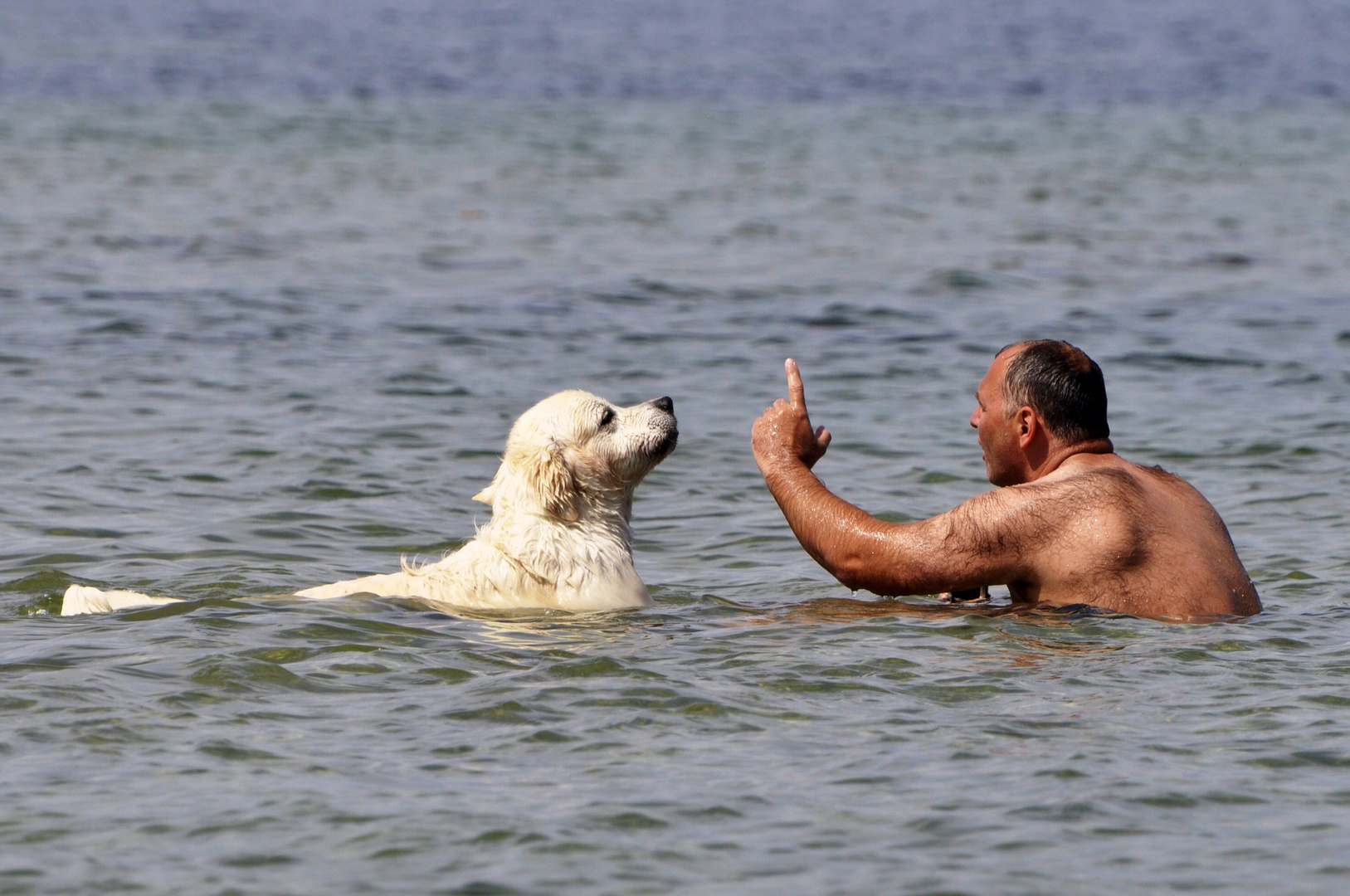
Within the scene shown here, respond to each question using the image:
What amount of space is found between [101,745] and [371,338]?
1103cm

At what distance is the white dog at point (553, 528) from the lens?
8195 mm

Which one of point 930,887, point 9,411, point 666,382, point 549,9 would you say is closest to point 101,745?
point 930,887

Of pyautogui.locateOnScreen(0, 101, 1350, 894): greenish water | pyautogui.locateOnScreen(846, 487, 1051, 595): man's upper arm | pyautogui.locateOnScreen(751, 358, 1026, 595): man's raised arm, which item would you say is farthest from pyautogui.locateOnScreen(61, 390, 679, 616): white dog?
pyautogui.locateOnScreen(846, 487, 1051, 595): man's upper arm

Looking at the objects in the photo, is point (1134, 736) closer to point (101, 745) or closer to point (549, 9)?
point (101, 745)

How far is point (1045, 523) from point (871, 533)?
76 centimetres

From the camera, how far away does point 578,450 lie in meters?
8.22

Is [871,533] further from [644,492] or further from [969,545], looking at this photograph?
[644,492]

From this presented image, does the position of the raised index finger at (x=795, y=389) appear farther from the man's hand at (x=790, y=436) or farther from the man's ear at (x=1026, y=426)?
the man's ear at (x=1026, y=426)

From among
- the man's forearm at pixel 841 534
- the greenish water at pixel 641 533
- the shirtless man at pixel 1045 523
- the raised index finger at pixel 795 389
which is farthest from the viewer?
the raised index finger at pixel 795 389

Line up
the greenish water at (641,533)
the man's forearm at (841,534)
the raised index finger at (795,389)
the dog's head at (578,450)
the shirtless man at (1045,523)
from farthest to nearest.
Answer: the raised index finger at (795,389) < the dog's head at (578,450) < the man's forearm at (841,534) < the shirtless man at (1045,523) < the greenish water at (641,533)

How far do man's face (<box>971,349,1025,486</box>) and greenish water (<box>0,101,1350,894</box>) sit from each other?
0.82 meters

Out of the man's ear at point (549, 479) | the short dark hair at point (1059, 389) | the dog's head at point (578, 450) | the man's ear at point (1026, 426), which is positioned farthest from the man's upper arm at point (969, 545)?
the man's ear at point (549, 479)

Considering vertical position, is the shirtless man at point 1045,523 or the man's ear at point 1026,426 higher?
the man's ear at point 1026,426

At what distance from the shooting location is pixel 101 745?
Answer: 6.28m
